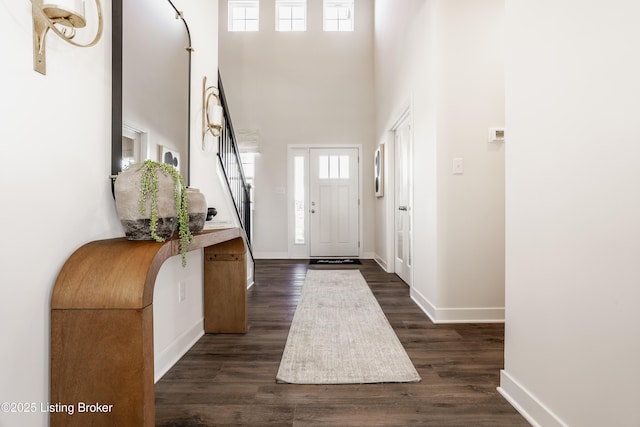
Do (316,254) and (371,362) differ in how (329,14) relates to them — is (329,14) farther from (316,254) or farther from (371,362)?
(371,362)

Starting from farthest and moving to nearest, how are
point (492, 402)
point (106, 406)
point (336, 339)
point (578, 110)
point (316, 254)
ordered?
1. point (316, 254)
2. point (336, 339)
3. point (492, 402)
4. point (578, 110)
5. point (106, 406)

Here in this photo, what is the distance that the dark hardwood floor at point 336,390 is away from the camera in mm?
1369

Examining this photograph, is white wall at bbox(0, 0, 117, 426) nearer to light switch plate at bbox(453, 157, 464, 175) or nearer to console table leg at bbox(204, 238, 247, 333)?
console table leg at bbox(204, 238, 247, 333)

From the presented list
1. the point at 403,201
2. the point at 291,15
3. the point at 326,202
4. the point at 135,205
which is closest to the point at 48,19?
the point at 135,205

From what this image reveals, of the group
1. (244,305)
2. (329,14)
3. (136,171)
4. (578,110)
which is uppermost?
(329,14)

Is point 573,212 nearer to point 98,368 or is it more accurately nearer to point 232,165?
point 98,368

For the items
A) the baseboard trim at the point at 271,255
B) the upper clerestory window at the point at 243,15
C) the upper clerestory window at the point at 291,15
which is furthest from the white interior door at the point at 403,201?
the upper clerestory window at the point at 243,15

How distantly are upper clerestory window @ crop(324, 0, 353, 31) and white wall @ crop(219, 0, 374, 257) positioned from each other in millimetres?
194

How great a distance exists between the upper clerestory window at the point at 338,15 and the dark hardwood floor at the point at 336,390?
5514mm

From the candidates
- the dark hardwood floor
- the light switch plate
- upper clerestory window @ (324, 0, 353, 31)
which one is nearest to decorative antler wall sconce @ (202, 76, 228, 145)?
the dark hardwood floor

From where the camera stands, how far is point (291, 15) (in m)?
5.94

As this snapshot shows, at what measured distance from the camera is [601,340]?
39.8 inches

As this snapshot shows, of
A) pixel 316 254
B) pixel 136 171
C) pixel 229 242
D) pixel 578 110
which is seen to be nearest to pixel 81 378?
pixel 136 171

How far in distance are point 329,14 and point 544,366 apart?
6.32m
